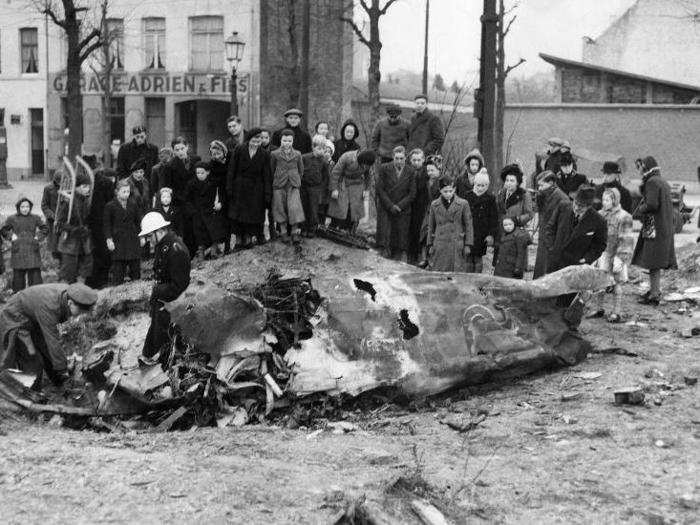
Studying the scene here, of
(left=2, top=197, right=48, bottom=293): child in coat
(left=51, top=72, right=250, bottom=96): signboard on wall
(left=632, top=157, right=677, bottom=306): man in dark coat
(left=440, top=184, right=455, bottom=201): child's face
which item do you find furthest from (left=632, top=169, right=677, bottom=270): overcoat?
(left=51, top=72, right=250, bottom=96): signboard on wall

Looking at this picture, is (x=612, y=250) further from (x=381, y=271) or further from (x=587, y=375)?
(x=381, y=271)

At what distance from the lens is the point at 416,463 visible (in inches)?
276

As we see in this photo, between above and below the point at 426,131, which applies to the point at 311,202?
below

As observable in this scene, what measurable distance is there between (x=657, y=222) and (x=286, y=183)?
189 inches

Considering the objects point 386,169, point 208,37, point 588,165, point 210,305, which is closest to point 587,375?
point 210,305

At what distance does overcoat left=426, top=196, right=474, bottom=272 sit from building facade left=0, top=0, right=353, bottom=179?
2299 centimetres

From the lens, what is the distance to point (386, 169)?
41.7 ft

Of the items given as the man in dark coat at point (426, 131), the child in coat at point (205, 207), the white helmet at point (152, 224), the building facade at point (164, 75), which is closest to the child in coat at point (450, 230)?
the man in dark coat at point (426, 131)

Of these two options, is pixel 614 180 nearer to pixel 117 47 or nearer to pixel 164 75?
pixel 164 75

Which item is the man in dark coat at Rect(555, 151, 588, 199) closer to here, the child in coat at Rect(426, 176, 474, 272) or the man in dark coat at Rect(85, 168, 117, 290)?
the child in coat at Rect(426, 176, 474, 272)

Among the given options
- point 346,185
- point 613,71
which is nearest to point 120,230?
point 346,185

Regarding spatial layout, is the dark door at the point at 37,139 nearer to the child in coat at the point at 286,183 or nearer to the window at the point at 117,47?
the window at the point at 117,47

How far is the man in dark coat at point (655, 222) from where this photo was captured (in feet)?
39.5

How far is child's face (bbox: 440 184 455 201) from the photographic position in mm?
11516
